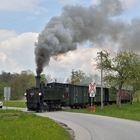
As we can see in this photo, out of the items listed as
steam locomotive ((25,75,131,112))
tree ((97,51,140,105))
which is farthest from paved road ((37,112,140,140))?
tree ((97,51,140,105))

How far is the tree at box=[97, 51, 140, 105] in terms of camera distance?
63.7 m

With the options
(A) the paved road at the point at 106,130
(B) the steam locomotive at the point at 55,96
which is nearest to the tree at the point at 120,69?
(B) the steam locomotive at the point at 55,96

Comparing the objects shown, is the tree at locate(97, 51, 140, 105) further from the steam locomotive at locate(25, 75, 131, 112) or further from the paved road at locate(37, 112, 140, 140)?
the paved road at locate(37, 112, 140, 140)

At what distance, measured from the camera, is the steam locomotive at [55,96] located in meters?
48.2

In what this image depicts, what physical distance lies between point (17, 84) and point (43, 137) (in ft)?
393

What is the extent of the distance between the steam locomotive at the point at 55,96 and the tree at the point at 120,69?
13.3 feet

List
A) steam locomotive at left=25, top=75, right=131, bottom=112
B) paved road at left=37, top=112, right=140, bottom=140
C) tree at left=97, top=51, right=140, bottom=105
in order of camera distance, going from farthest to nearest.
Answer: tree at left=97, top=51, right=140, bottom=105 < steam locomotive at left=25, top=75, right=131, bottom=112 < paved road at left=37, top=112, right=140, bottom=140

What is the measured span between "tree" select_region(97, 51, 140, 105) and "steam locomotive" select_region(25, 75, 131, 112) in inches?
160

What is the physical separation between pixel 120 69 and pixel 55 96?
15.6 metres

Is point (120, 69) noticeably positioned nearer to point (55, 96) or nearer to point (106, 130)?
point (55, 96)

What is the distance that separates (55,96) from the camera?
51.4m

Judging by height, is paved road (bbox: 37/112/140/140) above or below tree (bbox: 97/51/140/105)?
below

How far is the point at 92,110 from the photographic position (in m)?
49.6

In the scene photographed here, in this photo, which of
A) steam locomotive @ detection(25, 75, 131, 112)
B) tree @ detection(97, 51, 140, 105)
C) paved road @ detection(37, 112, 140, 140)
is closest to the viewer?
paved road @ detection(37, 112, 140, 140)
